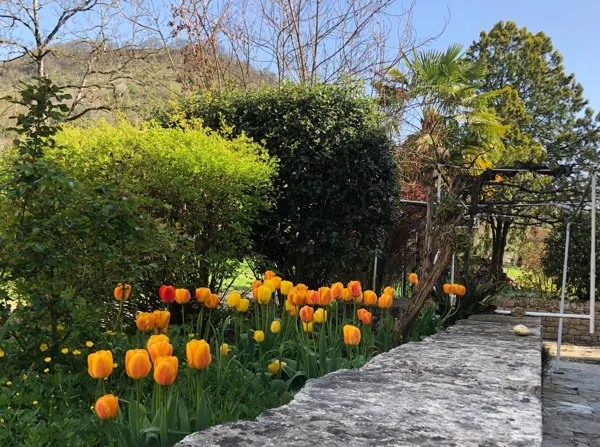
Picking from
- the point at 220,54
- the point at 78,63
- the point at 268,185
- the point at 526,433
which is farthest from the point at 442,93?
the point at 526,433

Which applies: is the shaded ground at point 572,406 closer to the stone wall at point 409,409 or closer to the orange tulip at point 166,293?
the stone wall at point 409,409

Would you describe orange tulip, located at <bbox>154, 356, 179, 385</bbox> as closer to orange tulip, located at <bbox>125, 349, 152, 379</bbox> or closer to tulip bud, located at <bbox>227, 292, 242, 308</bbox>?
orange tulip, located at <bbox>125, 349, 152, 379</bbox>

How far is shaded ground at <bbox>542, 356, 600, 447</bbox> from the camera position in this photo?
409cm

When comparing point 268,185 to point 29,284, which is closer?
→ point 29,284

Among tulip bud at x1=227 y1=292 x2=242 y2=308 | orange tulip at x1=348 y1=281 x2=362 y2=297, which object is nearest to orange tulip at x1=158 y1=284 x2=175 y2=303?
tulip bud at x1=227 y1=292 x2=242 y2=308

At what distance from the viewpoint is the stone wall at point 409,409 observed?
1.43 metres

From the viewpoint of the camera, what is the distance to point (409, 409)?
172cm

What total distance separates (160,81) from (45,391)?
35.4ft

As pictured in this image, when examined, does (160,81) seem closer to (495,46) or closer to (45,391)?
(45,391)

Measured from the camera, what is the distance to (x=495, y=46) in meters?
27.2

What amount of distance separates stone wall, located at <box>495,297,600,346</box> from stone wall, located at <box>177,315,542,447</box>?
816 centimetres

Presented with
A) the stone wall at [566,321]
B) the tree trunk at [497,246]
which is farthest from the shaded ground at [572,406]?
the tree trunk at [497,246]

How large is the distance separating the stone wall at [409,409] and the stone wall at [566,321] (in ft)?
26.8

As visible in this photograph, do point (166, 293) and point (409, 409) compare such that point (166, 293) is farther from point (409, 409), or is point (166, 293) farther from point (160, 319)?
point (409, 409)
